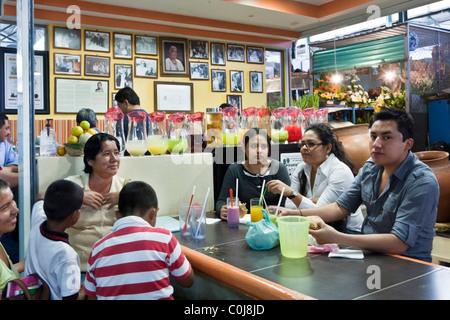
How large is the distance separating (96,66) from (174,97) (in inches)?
52.5

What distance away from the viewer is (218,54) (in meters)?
6.95

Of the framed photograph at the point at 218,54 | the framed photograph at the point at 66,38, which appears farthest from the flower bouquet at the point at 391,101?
the framed photograph at the point at 66,38

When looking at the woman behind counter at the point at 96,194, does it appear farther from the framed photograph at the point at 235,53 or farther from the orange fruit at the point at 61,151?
the framed photograph at the point at 235,53

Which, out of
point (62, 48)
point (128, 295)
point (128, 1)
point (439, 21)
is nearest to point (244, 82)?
point (128, 1)

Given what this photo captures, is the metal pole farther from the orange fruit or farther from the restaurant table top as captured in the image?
the restaurant table top

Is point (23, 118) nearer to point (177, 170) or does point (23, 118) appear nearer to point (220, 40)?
point (177, 170)

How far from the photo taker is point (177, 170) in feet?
8.37

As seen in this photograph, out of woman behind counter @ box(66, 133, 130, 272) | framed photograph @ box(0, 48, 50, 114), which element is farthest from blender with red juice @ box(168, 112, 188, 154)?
framed photograph @ box(0, 48, 50, 114)

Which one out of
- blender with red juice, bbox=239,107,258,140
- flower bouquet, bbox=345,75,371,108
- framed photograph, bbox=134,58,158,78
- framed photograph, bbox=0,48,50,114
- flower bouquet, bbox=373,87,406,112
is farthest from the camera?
framed photograph, bbox=134,58,158,78

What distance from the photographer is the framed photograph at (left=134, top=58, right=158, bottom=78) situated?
6.22m

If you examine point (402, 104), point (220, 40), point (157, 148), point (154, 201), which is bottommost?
point (154, 201)

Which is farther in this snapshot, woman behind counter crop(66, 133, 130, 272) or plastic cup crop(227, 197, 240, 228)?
plastic cup crop(227, 197, 240, 228)

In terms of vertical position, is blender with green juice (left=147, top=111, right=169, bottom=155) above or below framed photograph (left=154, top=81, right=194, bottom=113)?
below

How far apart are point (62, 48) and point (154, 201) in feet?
16.2
